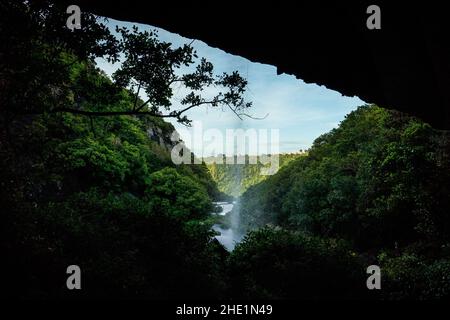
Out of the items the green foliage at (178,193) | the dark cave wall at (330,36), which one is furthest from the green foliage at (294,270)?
the dark cave wall at (330,36)

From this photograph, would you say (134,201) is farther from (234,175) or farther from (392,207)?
(234,175)

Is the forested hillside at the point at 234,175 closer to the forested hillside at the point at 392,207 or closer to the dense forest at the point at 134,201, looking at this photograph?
the forested hillside at the point at 392,207

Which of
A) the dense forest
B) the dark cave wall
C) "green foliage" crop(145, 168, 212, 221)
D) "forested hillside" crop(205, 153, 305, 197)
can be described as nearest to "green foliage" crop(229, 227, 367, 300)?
the dense forest

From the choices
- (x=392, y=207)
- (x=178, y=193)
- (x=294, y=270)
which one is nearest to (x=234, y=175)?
(x=392, y=207)

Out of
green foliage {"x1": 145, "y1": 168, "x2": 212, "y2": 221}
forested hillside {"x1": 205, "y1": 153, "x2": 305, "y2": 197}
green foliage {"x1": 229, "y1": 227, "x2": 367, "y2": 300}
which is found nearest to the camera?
green foliage {"x1": 229, "y1": 227, "x2": 367, "y2": 300}

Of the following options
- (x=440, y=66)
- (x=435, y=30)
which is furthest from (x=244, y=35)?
(x=440, y=66)

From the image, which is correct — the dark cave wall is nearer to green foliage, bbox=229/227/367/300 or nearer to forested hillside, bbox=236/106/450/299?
green foliage, bbox=229/227/367/300

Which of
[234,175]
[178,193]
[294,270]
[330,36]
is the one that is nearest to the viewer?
[330,36]
